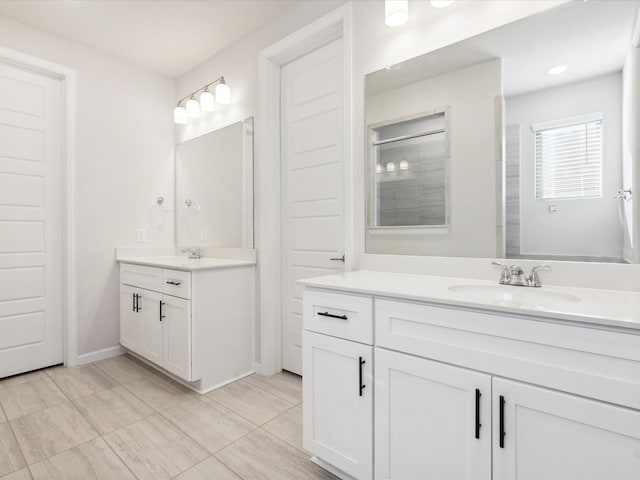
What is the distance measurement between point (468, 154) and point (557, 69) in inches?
17.8

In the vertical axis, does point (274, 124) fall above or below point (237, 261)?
above

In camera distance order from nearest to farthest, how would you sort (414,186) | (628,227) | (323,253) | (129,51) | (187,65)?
(628,227)
(414,186)
(323,253)
(129,51)
(187,65)

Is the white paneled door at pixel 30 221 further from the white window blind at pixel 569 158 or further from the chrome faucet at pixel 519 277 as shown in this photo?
the white window blind at pixel 569 158

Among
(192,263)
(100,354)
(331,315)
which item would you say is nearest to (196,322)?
(192,263)

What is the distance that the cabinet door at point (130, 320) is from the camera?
258 centimetres

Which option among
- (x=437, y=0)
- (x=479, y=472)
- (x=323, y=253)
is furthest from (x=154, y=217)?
(x=479, y=472)

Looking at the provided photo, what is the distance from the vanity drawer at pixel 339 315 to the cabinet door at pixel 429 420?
106 mm

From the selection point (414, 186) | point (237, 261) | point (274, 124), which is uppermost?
point (274, 124)

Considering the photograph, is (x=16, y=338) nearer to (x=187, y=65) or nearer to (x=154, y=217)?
(x=154, y=217)

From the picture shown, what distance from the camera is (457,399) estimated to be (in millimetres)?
1040

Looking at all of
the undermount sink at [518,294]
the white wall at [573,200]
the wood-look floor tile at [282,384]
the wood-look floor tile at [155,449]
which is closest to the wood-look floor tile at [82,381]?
the wood-look floor tile at [155,449]

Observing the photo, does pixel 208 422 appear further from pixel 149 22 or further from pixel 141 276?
pixel 149 22

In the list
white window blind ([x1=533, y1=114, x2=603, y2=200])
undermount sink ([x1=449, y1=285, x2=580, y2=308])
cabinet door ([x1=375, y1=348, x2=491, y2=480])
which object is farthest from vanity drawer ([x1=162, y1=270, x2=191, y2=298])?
white window blind ([x1=533, y1=114, x2=603, y2=200])

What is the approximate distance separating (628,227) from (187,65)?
11.1ft
